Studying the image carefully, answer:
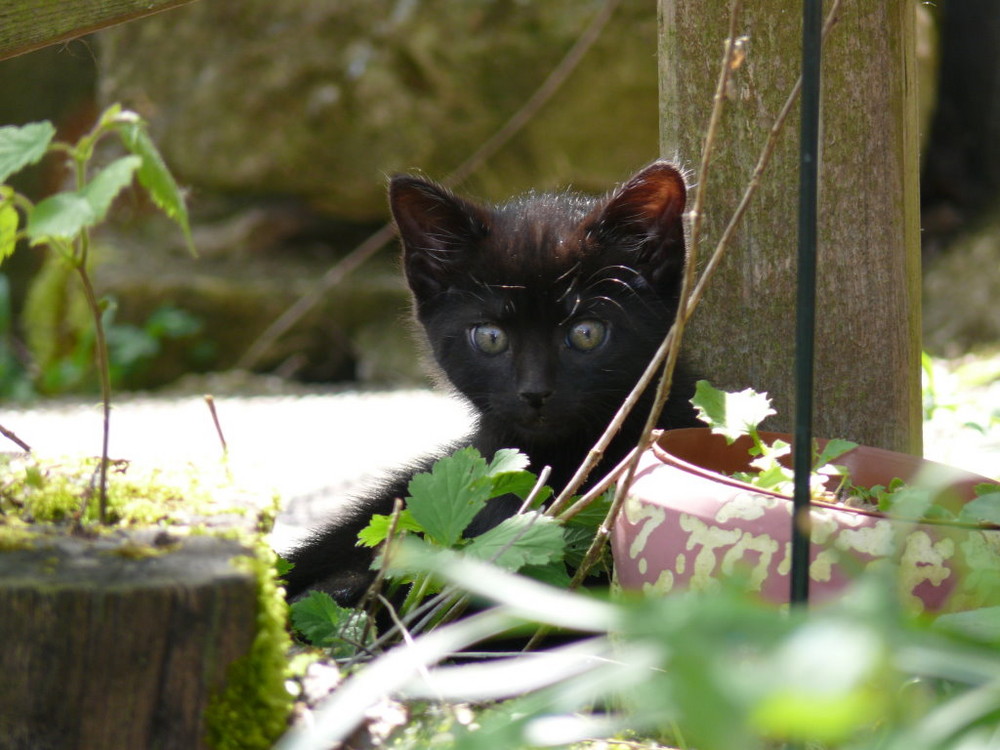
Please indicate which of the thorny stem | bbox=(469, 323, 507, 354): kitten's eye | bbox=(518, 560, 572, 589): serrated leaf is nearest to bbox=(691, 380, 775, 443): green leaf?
the thorny stem

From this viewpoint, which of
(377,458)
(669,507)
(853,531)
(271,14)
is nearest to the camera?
(853,531)

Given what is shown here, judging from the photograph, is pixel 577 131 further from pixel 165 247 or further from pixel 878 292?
pixel 878 292

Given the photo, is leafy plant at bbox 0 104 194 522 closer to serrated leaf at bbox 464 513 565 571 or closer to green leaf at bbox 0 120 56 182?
green leaf at bbox 0 120 56 182

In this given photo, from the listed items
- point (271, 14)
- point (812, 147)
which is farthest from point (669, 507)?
point (271, 14)

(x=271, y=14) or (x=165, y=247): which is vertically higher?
(x=271, y=14)

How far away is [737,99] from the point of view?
1.98m

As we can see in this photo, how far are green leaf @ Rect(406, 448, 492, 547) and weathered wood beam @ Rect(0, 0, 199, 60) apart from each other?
2.60 ft

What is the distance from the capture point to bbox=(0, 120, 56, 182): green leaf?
0.99 metres

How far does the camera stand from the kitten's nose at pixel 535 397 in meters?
2.01

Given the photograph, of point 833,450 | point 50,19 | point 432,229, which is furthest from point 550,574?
point 50,19

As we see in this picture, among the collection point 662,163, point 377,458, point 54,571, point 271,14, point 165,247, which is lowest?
point 377,458

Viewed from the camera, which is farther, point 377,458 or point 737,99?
point 377,458

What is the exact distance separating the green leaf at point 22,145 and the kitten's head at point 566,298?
1133 mm

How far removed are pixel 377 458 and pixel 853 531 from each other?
9.52 ft
